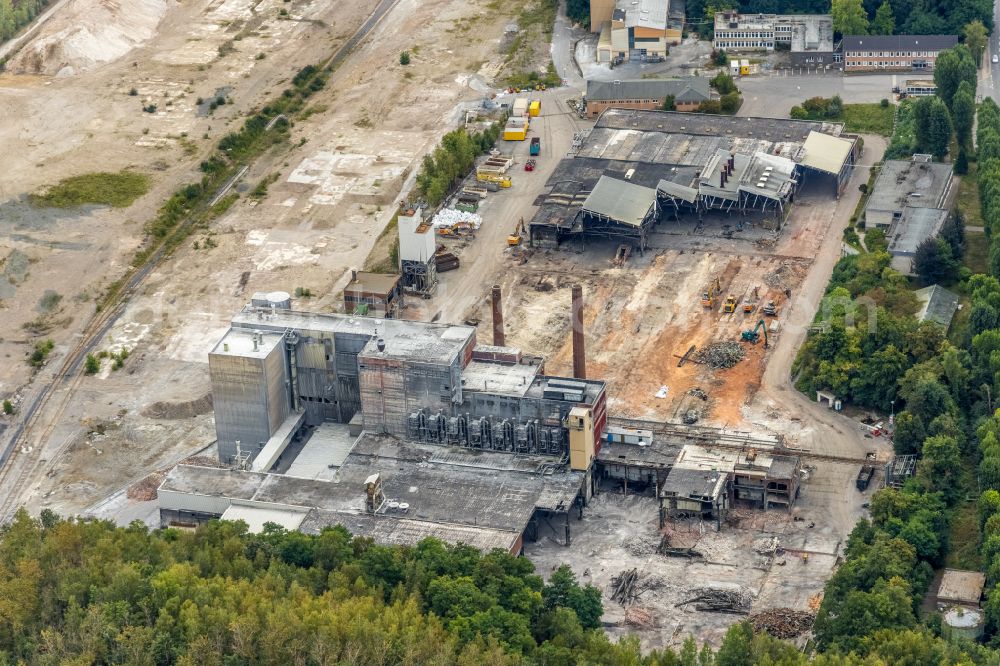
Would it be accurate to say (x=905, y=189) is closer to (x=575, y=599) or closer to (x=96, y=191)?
(x=575, y=599)

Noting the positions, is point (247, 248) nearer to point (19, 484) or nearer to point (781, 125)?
point (19, 484)

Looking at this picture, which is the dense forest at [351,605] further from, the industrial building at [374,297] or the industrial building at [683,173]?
the industrial building at [683,173]

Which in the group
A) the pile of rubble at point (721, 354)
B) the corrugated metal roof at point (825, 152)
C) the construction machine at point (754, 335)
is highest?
the corrugated metal roof at point (825, 152)

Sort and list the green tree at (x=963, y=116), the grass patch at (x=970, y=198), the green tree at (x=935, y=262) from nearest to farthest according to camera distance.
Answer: the green tree at (x=935, y=262), the grass patch at (x=970, y=198), the green tree at (x=963, y=116)

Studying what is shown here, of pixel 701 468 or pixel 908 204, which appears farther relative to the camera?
pixel 908 204

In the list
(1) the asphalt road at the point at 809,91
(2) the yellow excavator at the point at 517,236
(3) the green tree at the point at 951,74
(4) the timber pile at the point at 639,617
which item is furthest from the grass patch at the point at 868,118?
(4) the timber pile at the point at 639,617

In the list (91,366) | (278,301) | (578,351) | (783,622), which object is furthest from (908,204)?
(91,366)

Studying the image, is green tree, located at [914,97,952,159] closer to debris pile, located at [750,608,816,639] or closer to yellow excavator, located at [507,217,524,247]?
yellow excavator, located at [507,217,524,247]
